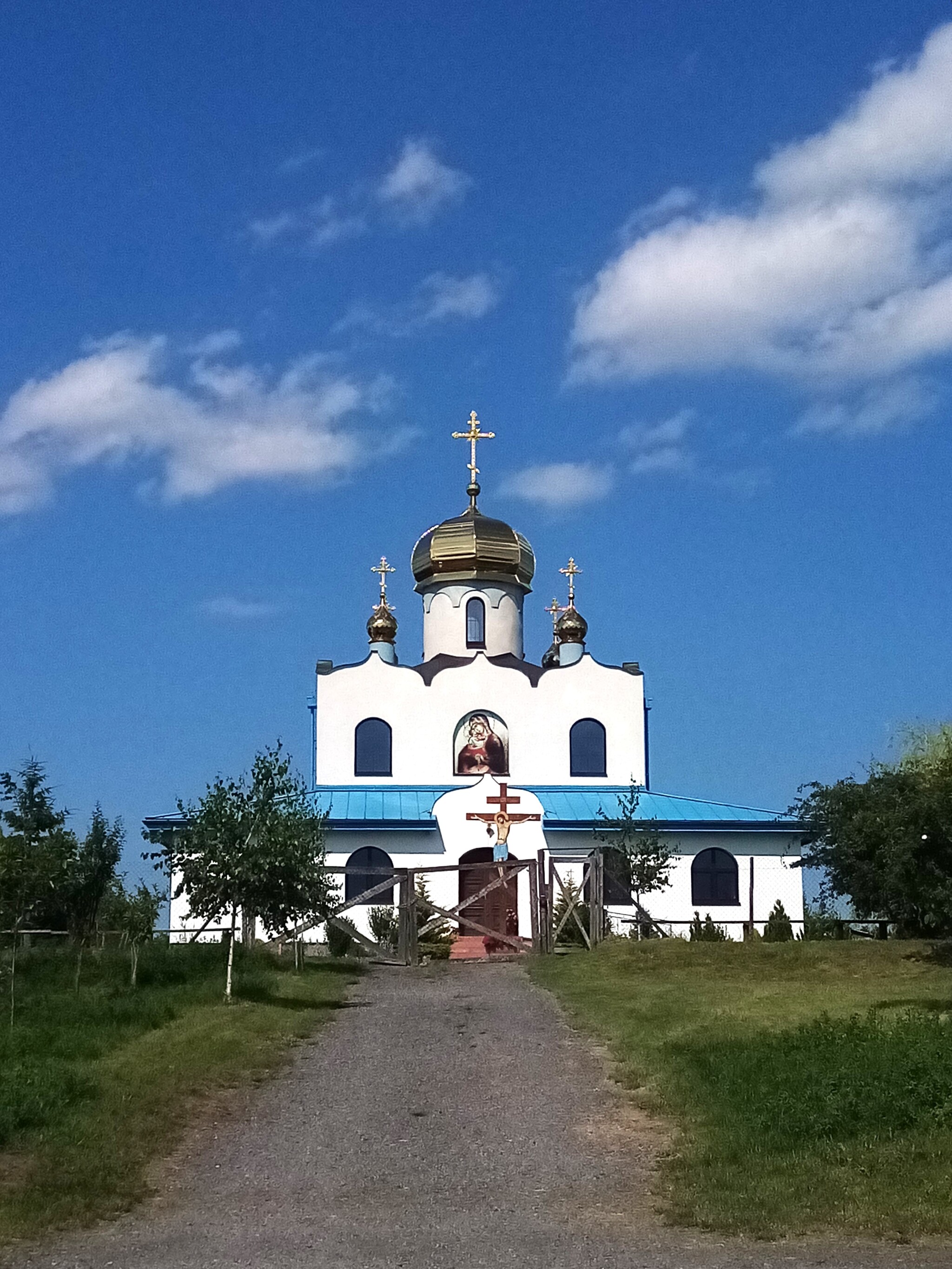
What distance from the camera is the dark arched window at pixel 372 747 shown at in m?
34.9

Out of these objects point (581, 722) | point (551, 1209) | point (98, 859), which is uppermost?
point (581, 722)

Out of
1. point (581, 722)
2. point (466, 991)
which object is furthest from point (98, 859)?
point (581, 722)

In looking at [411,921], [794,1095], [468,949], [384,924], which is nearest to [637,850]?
[468,949]

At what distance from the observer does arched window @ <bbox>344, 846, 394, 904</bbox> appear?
101 feet

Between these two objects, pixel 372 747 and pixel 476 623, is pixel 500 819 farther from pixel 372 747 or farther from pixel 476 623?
pixel 476 623

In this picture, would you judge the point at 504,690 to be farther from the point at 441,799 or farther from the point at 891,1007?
the point at 891,1007

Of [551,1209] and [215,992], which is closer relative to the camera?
[551,1209]

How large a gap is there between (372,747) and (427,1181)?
1018 inches

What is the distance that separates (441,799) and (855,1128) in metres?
22.3

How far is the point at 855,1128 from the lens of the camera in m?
9.87

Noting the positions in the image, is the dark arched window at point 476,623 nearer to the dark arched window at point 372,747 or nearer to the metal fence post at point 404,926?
the dark arched window at point 372,747

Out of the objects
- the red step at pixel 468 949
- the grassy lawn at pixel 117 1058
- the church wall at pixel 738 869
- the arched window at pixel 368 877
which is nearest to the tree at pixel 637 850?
the church wall at pixel 738 869

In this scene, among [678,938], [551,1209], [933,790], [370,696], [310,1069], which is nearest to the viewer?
[551,1209]

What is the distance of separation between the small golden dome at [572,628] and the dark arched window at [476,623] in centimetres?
282
